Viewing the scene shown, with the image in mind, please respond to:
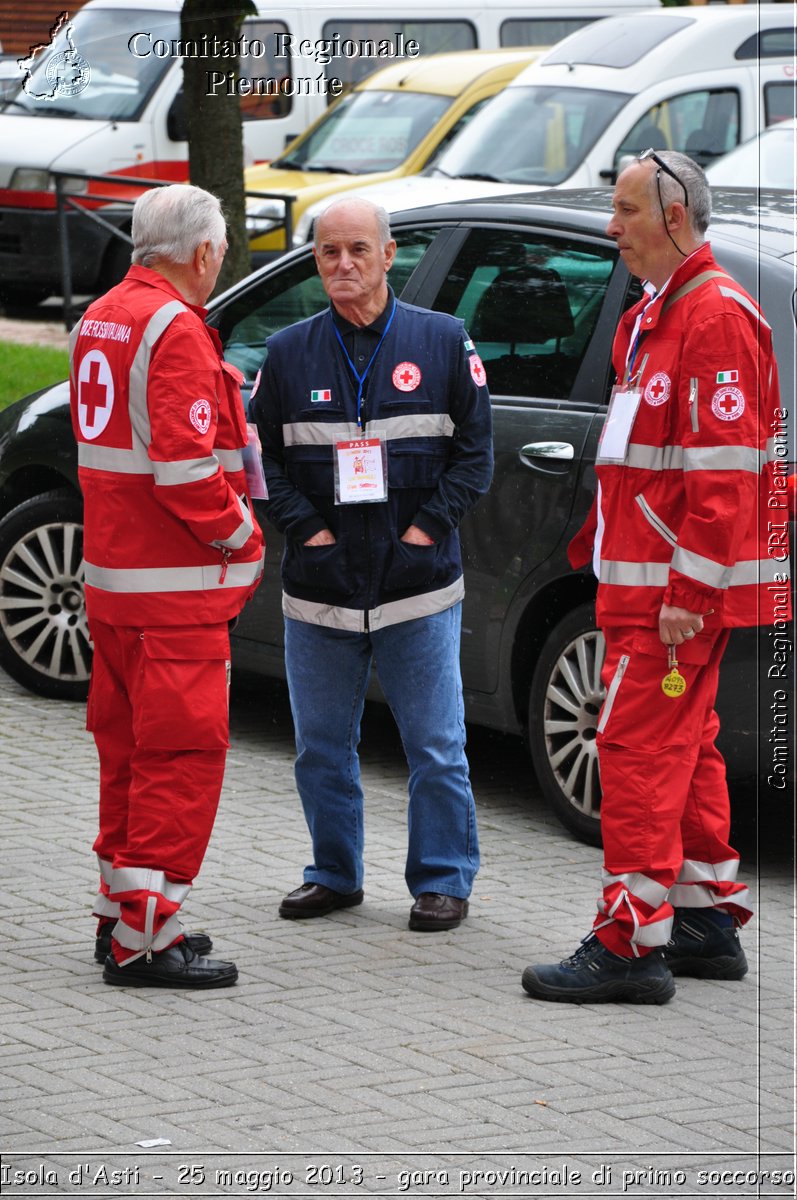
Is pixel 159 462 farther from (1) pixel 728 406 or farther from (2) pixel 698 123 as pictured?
(2) pixel 698 123

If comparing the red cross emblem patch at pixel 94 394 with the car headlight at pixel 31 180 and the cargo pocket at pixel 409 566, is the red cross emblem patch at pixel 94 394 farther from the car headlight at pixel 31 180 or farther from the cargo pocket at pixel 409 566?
the car headlight at pixel 31 180

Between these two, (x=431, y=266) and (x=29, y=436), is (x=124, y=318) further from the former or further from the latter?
(x=29, y=436)

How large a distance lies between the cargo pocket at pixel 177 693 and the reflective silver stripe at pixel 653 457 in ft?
3.74

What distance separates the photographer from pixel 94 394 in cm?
491

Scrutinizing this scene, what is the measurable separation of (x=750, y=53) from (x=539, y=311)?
34.0 feet

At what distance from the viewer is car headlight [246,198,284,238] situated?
50.0 feet

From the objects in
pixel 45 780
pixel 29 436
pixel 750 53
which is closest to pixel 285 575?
pixel 45 780

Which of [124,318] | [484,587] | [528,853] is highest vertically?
[124,318]

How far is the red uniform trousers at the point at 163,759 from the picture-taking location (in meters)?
4.90

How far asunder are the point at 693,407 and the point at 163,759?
1575 millimetres

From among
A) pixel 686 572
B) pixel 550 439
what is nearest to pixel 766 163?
pixel 550 439

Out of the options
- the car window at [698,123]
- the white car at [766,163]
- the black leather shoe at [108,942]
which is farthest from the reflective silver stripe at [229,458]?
the car window at [698,123]

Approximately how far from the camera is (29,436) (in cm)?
760

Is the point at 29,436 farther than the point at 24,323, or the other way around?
the point at 24,323
